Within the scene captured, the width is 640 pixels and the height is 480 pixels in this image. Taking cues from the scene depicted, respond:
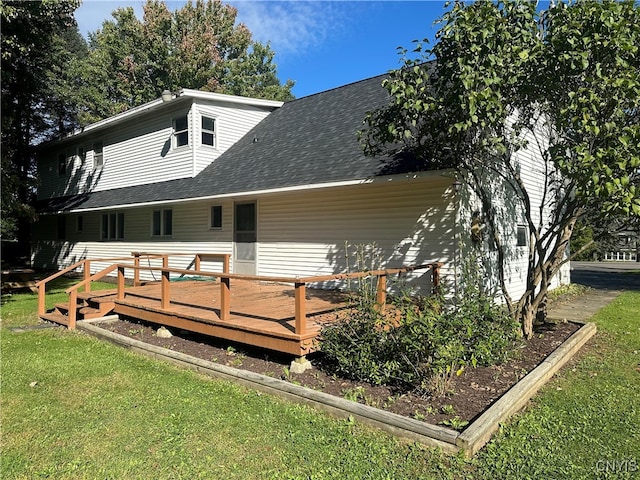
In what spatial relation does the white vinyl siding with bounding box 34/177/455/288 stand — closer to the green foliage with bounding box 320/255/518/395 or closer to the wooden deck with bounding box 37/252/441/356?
the wooden deck with bounding box 37/252/441/356

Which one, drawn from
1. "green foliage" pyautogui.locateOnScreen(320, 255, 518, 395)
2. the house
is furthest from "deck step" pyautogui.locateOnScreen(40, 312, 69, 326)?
"green foliage" pyautogui.locateOnScreen(320, 255, 518, 395)

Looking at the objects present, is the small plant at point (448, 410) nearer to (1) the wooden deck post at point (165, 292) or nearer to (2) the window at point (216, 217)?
(1) the wooden deck post at point (165, 292)

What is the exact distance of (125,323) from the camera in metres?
8.64

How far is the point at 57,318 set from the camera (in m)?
8.77

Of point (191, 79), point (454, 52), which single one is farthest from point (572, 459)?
point (191, 79)

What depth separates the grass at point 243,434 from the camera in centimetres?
335

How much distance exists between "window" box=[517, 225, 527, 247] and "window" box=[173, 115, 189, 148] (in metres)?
10.5

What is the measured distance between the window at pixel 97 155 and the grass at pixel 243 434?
1414 cm

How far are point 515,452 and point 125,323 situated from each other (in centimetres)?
755

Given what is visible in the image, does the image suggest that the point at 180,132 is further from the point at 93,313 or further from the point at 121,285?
the point at 93,313

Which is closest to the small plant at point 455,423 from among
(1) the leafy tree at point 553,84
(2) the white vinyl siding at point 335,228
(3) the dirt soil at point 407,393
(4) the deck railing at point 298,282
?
(3) the dirt soil at point 407,393

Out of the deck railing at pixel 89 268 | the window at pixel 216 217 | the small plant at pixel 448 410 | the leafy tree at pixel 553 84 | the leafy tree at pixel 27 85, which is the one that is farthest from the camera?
the window at pixel 216 217

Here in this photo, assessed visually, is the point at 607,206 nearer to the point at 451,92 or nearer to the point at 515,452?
the point at 451,92

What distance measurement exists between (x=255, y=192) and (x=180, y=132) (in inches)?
221
